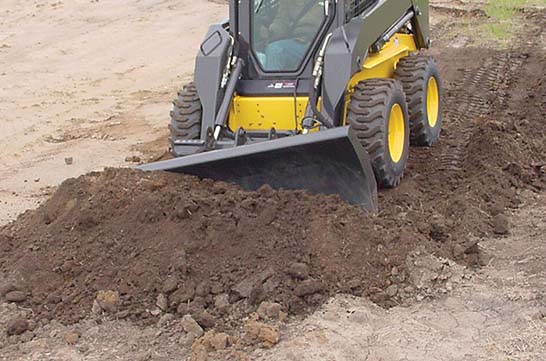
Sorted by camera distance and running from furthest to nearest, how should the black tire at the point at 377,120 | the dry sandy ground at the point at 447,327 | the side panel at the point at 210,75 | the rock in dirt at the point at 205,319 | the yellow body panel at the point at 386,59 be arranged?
the yellow body panel at the point at 386,59, the side panel at the point at 210,75, the black tire at the point at 377,120, the rock in dirt at the point at 205,319, the dry sandy ground at the point at 447,327

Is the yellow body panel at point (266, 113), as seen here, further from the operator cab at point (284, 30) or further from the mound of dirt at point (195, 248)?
the mound of dirt at point (195, 248)

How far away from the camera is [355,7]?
7.28 m

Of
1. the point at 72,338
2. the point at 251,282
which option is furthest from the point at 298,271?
the point at 72,338

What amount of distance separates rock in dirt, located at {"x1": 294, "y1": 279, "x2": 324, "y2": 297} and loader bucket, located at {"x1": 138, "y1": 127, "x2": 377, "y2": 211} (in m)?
0.94

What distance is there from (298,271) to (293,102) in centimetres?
183

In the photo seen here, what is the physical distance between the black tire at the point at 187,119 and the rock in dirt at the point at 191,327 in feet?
6.91

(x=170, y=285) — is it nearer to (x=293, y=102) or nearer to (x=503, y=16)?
(x=293, y=102)

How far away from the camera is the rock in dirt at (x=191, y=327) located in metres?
5.05

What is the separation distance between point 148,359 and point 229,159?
1650 mm

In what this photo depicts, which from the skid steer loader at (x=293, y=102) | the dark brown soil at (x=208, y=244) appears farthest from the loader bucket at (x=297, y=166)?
the dark brown soil at (x=208, y=244)

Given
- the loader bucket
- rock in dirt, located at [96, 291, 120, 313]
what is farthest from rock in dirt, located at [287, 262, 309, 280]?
rock in dirt, located at [96, 291, 120, 313]

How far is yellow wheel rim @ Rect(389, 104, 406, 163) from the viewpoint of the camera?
7.14 metres

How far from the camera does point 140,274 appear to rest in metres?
5.50

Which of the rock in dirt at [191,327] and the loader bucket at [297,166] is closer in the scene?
the rock in dirt at [191,327]
